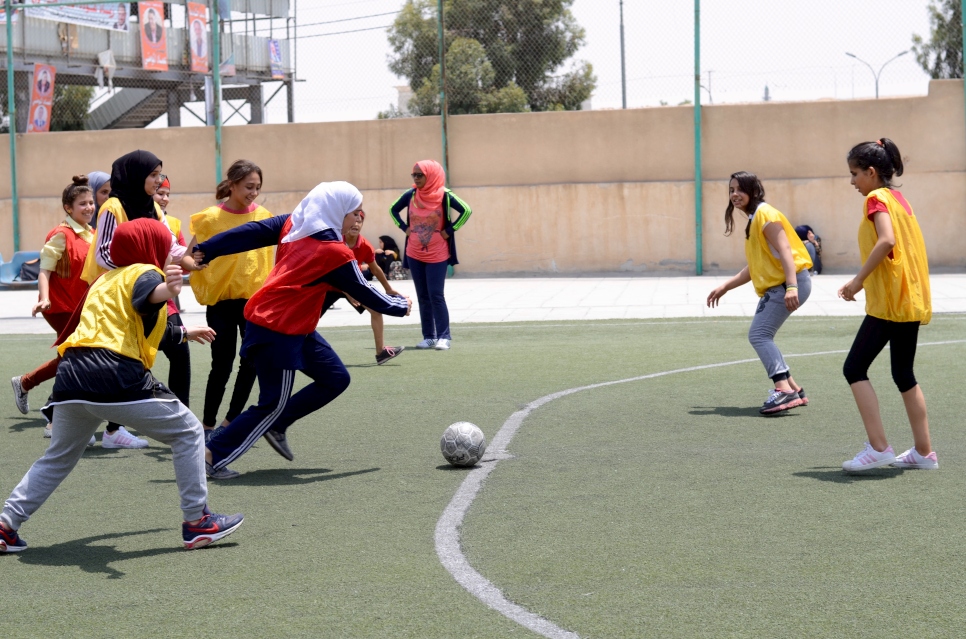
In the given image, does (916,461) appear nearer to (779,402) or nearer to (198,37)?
(779,402)

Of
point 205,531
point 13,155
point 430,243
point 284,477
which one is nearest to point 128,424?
point 205,531

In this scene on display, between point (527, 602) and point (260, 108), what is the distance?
73.4 ft

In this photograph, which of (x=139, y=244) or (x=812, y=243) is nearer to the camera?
(x=139, y=244)

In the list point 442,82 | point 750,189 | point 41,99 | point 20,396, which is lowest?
point 20,396

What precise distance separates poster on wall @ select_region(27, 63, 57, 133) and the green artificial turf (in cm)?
1878

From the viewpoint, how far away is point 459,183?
24.0 meters

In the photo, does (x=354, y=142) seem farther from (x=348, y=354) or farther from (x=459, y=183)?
A: (x=348, y=354)

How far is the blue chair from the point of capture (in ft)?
77.3

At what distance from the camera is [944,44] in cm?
2272

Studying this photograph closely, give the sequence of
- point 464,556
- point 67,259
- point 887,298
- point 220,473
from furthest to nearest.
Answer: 1. point 67,259
2. point 220,473
3. point 887,298
4. point 464,556

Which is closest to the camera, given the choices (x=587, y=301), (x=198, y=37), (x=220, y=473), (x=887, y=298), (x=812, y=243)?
(x=887, y=298)

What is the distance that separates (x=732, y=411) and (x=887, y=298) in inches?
97.1

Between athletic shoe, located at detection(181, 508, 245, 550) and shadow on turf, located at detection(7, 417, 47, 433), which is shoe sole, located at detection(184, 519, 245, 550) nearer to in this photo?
athletic shoe, located at detection(181, 508, 245, 550)

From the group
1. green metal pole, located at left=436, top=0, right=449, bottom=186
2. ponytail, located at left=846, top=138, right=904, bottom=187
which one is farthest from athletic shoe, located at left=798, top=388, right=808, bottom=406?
green metal pole, located at left=436, top=0, right=449, bottom=186
